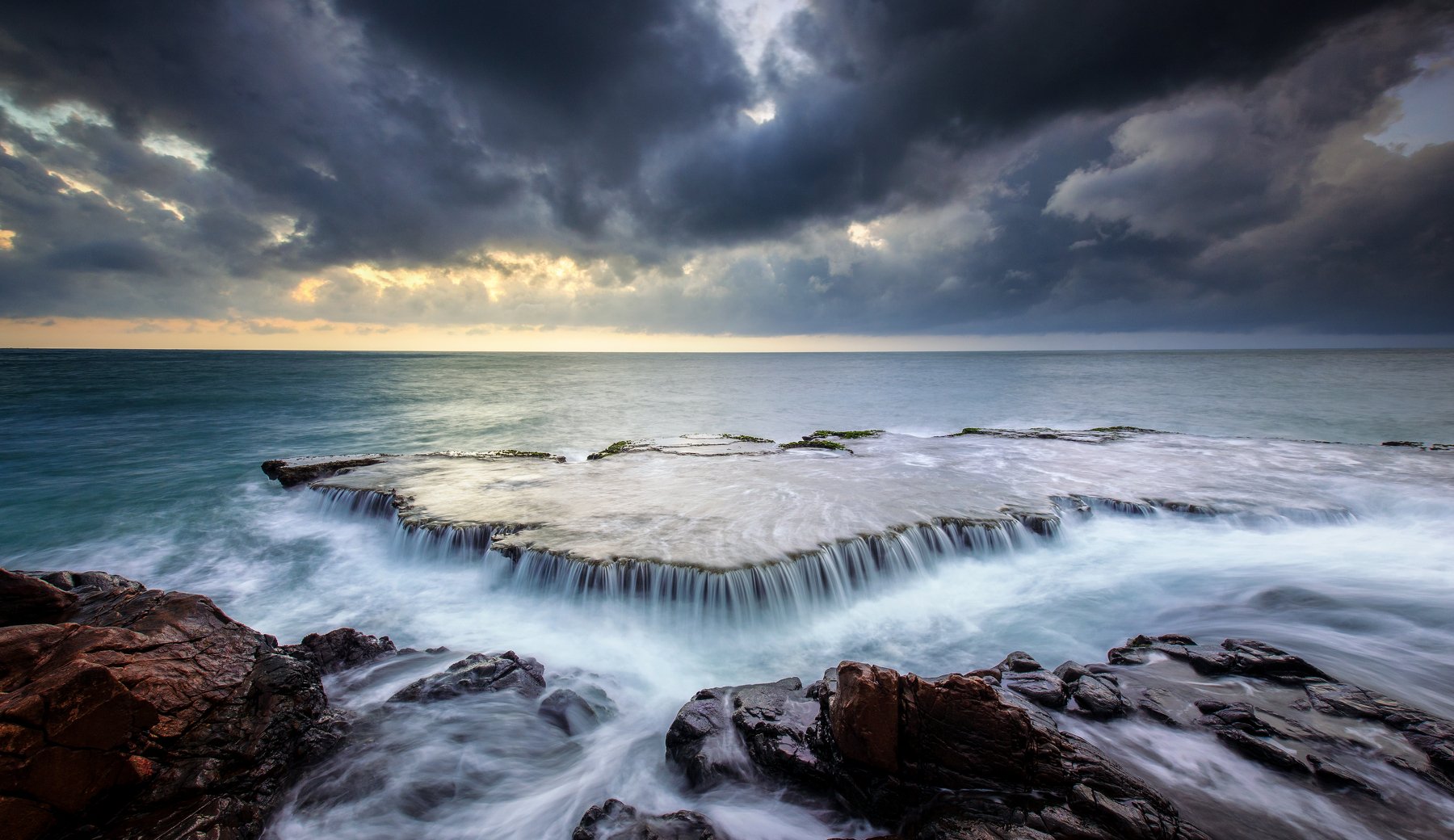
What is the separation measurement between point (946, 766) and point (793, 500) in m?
6.23

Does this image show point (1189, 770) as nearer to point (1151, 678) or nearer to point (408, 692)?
point (1151, 678)

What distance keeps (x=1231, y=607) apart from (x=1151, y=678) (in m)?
3.36

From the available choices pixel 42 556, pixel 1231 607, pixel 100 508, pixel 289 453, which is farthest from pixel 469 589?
pixel 289 453

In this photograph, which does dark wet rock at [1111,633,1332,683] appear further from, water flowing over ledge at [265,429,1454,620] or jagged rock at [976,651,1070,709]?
water flowing over ledge at [265,429,1454,620]

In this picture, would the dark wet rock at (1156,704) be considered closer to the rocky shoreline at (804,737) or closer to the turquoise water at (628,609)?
the rocky shoreline at (804,737)

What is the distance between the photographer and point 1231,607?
7.32 m

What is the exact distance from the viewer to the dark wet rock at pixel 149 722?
329 centimetres

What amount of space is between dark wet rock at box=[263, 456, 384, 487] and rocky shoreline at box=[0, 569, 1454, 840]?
868 cm

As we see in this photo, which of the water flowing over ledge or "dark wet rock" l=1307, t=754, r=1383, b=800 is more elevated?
the water flowing over ledge

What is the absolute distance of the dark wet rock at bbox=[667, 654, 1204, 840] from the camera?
11.2ft

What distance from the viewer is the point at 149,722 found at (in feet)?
12.3

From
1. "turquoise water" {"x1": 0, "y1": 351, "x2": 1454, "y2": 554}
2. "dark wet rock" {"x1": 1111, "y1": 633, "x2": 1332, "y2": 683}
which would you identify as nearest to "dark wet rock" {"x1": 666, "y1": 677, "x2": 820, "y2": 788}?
"dark wet rock" {"x1": 1111, "y1": 633, "x2": 1332, "y2": 683}

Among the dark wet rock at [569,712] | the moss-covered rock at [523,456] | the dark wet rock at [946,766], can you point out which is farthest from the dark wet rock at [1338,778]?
the moss-covered rock at [523,456]

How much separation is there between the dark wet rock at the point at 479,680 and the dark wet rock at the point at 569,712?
0.24 metres
